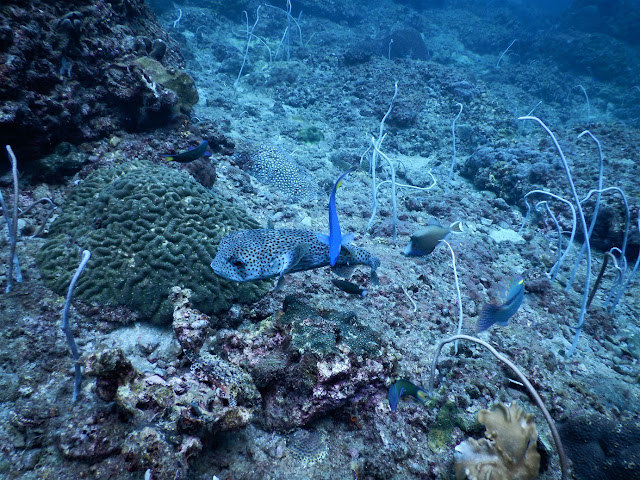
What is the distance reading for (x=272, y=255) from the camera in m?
2.80

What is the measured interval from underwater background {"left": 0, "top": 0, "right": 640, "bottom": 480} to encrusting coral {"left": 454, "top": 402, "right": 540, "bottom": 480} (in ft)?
0.05

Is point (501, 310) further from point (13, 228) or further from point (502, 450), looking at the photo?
point (13, 228)

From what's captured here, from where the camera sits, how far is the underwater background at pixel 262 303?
2.10 m

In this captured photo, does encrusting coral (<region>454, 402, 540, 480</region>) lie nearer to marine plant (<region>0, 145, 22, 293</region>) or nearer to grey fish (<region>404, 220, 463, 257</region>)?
grey fish (<region>404, 220, 463, 257</region>)

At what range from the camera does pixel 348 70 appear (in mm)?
14086

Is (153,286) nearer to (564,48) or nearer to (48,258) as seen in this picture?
(48,258)

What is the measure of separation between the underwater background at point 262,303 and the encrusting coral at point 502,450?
14mm

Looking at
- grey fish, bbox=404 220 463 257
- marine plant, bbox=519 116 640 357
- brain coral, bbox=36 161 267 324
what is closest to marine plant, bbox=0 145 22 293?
brain coral, bbox=36 161 267 324

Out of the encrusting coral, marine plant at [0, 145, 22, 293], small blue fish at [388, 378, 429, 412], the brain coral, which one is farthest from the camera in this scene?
the brain coral

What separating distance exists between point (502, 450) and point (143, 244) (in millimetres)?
3805

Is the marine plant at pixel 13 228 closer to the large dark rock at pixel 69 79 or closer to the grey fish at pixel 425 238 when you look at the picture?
the large dark rock at pixel 69 79

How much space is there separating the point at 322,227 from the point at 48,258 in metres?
3.86

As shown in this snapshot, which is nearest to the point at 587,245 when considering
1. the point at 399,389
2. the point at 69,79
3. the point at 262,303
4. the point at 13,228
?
the point at 399,389

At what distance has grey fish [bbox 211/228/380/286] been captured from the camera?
2.72 m
